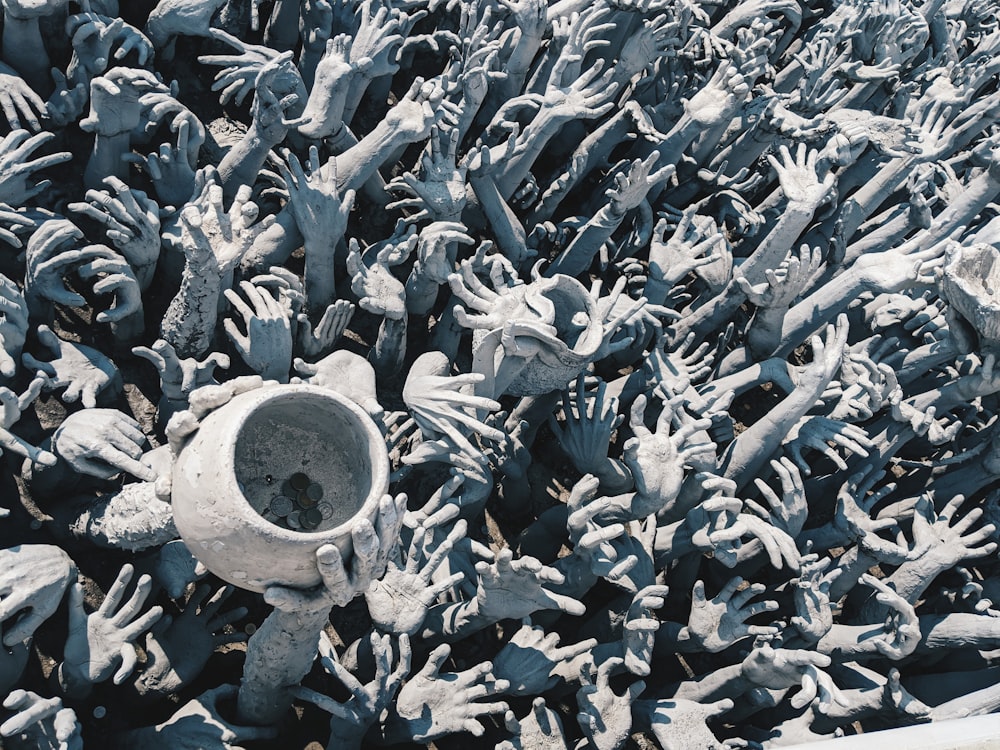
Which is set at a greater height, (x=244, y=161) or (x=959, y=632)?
(x=244, y=161)

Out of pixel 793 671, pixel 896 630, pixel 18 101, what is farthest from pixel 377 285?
pixel 896 630

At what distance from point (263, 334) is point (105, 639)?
1.47 m

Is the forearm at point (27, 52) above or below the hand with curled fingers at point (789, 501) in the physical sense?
above

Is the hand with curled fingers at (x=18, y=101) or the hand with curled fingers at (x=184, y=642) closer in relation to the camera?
the hand with curled fingers at (x=184, y=642)

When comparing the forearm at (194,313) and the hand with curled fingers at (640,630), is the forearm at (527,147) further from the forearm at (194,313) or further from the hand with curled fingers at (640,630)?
the hand with curled fingers at (640,630)

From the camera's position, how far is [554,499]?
17.9 feet

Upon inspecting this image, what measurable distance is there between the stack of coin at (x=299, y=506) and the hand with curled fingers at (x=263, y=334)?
105 cm

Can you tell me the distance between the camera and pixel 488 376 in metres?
4.36

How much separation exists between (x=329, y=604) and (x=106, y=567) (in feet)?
5.41

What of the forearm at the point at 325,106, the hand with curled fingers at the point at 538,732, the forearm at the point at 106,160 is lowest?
the hand with curled fingers at the point at 538,732

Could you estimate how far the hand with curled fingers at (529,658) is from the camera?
13.4 ft

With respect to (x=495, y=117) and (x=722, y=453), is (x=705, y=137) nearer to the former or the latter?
(x=495, y=117)

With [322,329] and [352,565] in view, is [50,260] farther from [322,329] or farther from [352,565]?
[352,565]

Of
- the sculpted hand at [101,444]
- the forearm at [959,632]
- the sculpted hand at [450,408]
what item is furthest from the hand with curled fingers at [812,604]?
the sculpted hand at [101,444]
